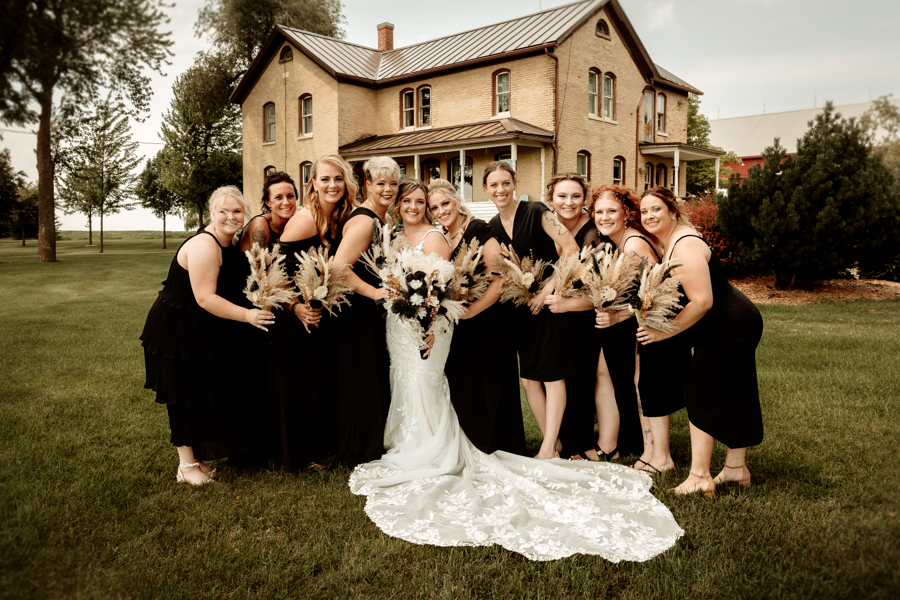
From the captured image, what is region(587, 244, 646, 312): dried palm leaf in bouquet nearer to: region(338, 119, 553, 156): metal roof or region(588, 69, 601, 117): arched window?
region(338, 119, 553, 156): metal roof

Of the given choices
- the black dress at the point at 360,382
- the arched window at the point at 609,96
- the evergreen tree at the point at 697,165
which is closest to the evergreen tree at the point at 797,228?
the black dress at the point at 360,382

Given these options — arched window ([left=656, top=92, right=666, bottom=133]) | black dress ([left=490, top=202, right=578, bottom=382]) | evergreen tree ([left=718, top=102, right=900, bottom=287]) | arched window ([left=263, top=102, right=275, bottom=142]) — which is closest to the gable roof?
arched window ([left=656, top=92, right=666, bottom=133])

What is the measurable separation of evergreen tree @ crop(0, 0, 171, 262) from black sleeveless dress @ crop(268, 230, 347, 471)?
2787mm

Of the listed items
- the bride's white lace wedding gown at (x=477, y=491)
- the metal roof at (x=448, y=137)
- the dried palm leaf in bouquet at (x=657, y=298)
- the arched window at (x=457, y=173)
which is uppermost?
the metal roof at (x=448, y=137)

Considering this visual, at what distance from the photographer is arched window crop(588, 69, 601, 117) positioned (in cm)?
2384

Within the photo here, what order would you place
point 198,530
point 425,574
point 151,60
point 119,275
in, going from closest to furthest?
point 151,60 → point 425,574 → point 198,530 → point 119,275

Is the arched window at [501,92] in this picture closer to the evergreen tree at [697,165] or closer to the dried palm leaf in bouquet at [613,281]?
the evergreen tree at [697,165]

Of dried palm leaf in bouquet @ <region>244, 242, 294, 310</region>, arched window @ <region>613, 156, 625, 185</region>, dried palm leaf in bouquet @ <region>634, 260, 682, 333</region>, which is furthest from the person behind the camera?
arched window @ <region>613, 156, 625, 185</region>

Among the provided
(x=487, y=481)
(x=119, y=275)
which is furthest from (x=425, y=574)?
(x=119, y=275)

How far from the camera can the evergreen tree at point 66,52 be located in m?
1.46

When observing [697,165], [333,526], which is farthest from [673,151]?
[333,526]

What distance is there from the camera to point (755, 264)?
43.5 feet

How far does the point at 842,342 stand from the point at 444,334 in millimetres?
7623

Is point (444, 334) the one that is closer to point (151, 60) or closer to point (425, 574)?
point (425, 574)
